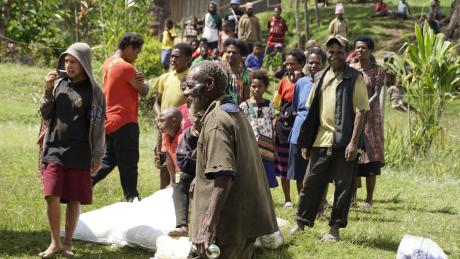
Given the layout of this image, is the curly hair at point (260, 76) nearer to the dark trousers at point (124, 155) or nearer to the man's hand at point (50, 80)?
the dark trousers at point (124, 155)

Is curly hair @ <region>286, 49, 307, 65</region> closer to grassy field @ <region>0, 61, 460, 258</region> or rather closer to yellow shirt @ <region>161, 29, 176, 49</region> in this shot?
grassy field @ <region>0, 61, 460, 258</region>

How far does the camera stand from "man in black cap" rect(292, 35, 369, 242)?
7.18 m

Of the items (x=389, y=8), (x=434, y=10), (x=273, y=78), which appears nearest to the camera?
(x=273, y=78)

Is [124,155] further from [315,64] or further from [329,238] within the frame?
[329,238]

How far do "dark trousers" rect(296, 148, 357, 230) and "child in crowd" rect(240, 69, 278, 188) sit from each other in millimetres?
1054

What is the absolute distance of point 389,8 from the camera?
30.8 metres

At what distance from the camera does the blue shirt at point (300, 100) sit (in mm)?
8453

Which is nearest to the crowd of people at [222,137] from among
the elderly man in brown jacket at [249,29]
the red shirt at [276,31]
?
the elderly man in brown jacket at [249,29]

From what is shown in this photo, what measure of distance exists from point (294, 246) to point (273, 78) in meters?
12.0

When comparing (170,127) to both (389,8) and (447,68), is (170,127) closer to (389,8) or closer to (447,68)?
(447,68)

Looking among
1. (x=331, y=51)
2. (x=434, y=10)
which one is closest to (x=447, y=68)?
(x=331, y=51)

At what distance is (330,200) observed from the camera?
32.0ft

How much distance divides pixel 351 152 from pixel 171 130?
161cm

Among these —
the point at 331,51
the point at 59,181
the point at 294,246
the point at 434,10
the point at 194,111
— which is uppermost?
the point at 434,10
